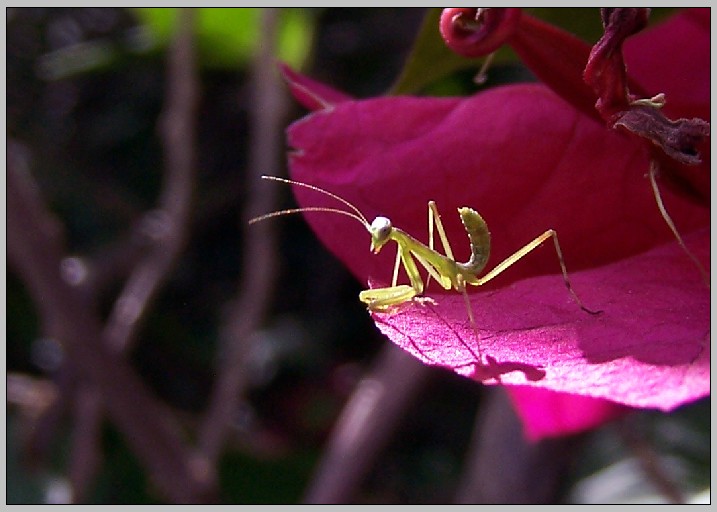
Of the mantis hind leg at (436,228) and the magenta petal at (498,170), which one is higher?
the magenta petal at (498,170)

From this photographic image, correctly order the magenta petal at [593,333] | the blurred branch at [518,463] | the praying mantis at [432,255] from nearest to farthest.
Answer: the magenta petal at [593,333]
the praying mantis at [432,255]
the blurred branch at [518,463]

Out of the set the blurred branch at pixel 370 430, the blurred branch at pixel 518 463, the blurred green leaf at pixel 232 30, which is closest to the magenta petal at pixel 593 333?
the blurred branch at pixel 518 463

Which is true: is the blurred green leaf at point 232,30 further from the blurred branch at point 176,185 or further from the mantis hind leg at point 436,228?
the mantis hind leg at point 436,228

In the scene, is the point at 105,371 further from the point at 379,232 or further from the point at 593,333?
the point at 593,333

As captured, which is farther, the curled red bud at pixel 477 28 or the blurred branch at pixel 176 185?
the blurred branch at pixel 176 185

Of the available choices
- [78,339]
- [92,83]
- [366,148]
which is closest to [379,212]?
[366,148]

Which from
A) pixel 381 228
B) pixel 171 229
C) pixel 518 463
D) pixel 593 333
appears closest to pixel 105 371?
pixel 171 229

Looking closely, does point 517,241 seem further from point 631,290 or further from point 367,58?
point 367,58
